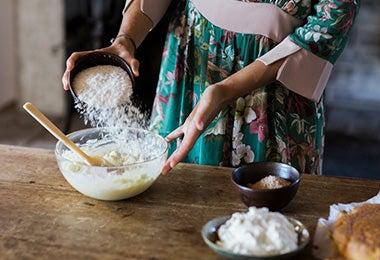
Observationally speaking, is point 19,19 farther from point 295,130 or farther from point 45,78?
point 295,130

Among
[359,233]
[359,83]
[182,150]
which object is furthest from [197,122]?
[359,83]

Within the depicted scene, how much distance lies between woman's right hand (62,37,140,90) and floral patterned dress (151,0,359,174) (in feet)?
0.51

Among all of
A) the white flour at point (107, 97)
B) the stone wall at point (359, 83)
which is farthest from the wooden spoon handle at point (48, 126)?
the stone wall at point (359, 83)

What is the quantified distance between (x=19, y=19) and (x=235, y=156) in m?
2.51

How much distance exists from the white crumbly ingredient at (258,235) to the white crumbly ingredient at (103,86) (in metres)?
0.49

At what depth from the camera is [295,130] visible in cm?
162

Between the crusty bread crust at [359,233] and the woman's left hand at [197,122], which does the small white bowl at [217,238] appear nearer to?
the crusty bread crust at [359,233]

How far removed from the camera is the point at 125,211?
1.24 metres

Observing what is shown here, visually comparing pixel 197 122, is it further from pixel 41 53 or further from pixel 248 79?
pixel 41 53

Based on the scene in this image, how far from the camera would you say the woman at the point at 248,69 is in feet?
4.80

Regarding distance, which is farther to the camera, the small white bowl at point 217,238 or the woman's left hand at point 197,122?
the woman's left hand at point 197,122

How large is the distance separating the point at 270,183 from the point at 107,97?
0.45m

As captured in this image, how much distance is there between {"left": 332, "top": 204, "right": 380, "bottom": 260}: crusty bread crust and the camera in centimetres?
102

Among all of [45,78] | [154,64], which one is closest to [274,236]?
[154,64]
